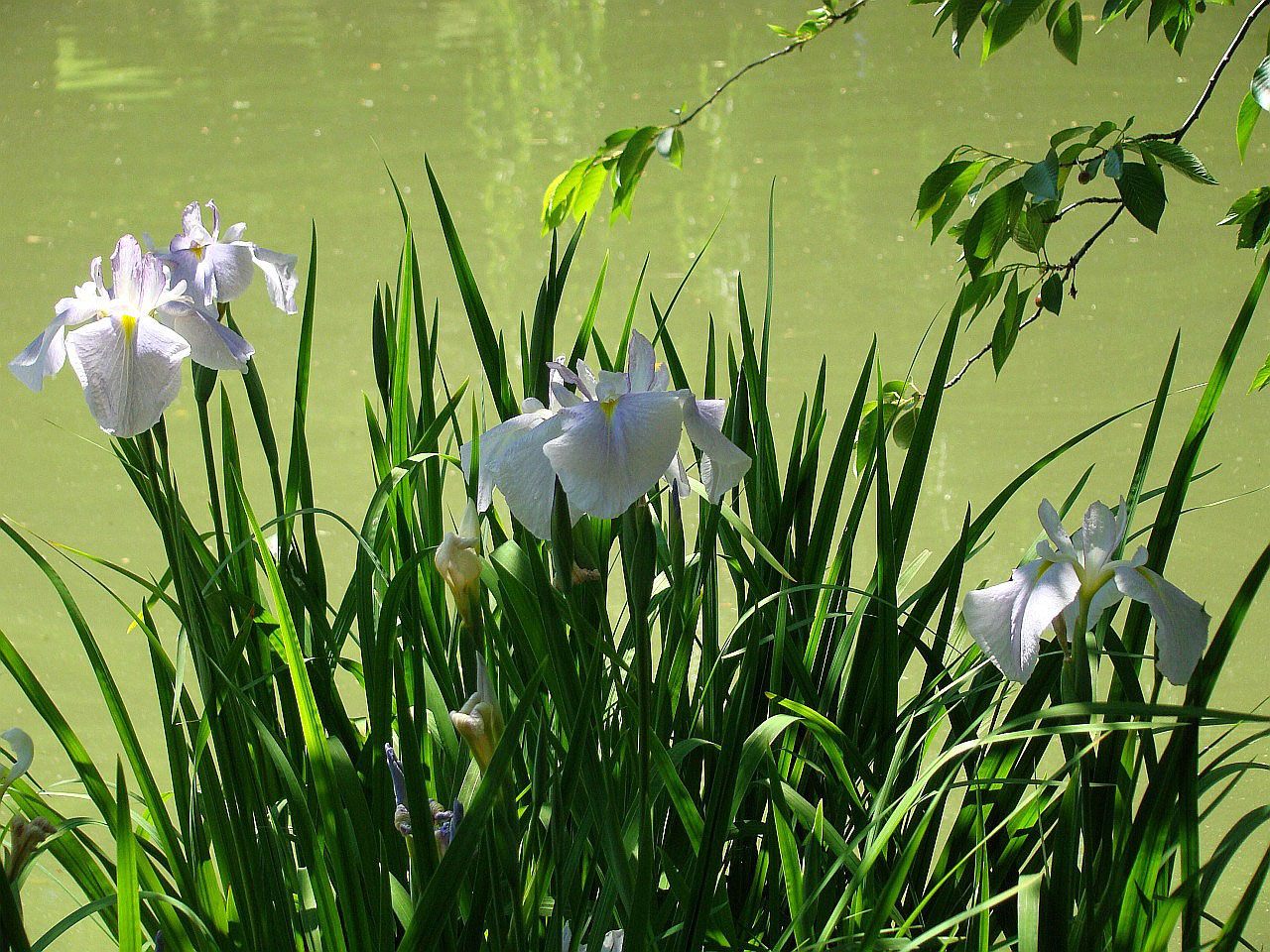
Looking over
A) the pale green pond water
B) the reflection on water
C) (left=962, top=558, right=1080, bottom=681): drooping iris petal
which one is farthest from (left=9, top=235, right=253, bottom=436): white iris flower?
the reflection on water

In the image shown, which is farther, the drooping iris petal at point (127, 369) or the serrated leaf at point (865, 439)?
the serrated leaf at point (865, 439)

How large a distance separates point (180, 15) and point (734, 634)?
5173 millimetres

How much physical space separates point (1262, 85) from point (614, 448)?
1.31 feet

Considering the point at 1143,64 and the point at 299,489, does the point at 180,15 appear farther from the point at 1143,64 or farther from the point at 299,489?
the point at 299,489

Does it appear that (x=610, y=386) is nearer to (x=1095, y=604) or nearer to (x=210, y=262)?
(x=1095, y=604)

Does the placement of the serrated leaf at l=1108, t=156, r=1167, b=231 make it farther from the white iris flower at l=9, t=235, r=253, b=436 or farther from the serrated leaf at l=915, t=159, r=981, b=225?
the white iris flower at l=9, t=235, r=253, b=436

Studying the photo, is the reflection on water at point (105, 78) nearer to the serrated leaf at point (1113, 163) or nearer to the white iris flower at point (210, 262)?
the white iris flower at point (210, 262)

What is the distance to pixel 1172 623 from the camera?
50 centimetres

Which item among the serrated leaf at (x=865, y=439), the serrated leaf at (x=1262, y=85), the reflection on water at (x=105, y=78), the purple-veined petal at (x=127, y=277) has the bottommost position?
the serrated leaf at (x=865, y=439)

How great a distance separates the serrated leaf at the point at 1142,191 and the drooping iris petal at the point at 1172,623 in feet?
0.94

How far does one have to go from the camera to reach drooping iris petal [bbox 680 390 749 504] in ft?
1.52

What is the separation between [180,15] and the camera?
5.06 metres

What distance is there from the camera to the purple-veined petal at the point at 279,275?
73cm

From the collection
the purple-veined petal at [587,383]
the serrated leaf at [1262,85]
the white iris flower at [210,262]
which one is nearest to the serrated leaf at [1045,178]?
the serrated leaf at [1262,85]
